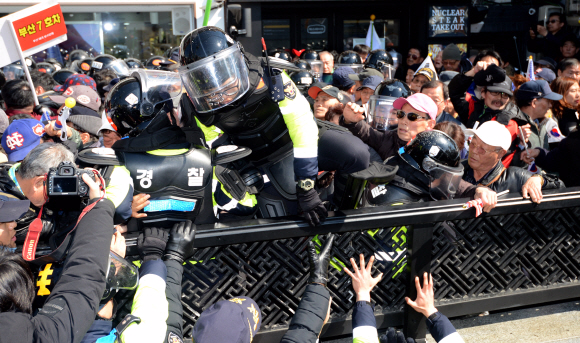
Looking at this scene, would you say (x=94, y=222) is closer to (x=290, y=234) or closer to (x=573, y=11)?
(x=290, y=234)

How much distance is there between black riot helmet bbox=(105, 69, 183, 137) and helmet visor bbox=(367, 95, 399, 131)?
82.8 inches

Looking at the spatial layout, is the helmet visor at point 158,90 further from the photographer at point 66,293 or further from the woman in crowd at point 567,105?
the woman in crowd at point 567,105

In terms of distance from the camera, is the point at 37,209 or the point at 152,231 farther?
the point at 37,209

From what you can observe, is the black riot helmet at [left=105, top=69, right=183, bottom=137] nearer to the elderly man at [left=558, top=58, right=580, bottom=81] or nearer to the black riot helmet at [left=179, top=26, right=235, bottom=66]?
the black riot helmet at [left=179, top=26, right=235, bottom=66]

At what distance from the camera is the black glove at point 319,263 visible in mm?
2652

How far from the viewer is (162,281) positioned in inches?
90.8

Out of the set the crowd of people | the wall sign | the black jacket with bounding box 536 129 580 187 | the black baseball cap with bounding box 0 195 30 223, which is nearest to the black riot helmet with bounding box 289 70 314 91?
the crowd of people

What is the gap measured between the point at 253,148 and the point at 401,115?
125 cm

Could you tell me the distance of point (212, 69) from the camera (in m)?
2.85

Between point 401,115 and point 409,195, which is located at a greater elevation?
point 401,115

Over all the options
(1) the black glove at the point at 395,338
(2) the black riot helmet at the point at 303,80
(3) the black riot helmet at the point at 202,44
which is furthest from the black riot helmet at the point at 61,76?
(1) the black glove at the point at 395,338

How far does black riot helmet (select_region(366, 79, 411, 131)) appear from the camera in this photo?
14.7 ft

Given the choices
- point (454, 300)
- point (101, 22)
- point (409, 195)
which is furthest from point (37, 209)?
point (101, 22)

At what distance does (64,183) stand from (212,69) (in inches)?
42.6
